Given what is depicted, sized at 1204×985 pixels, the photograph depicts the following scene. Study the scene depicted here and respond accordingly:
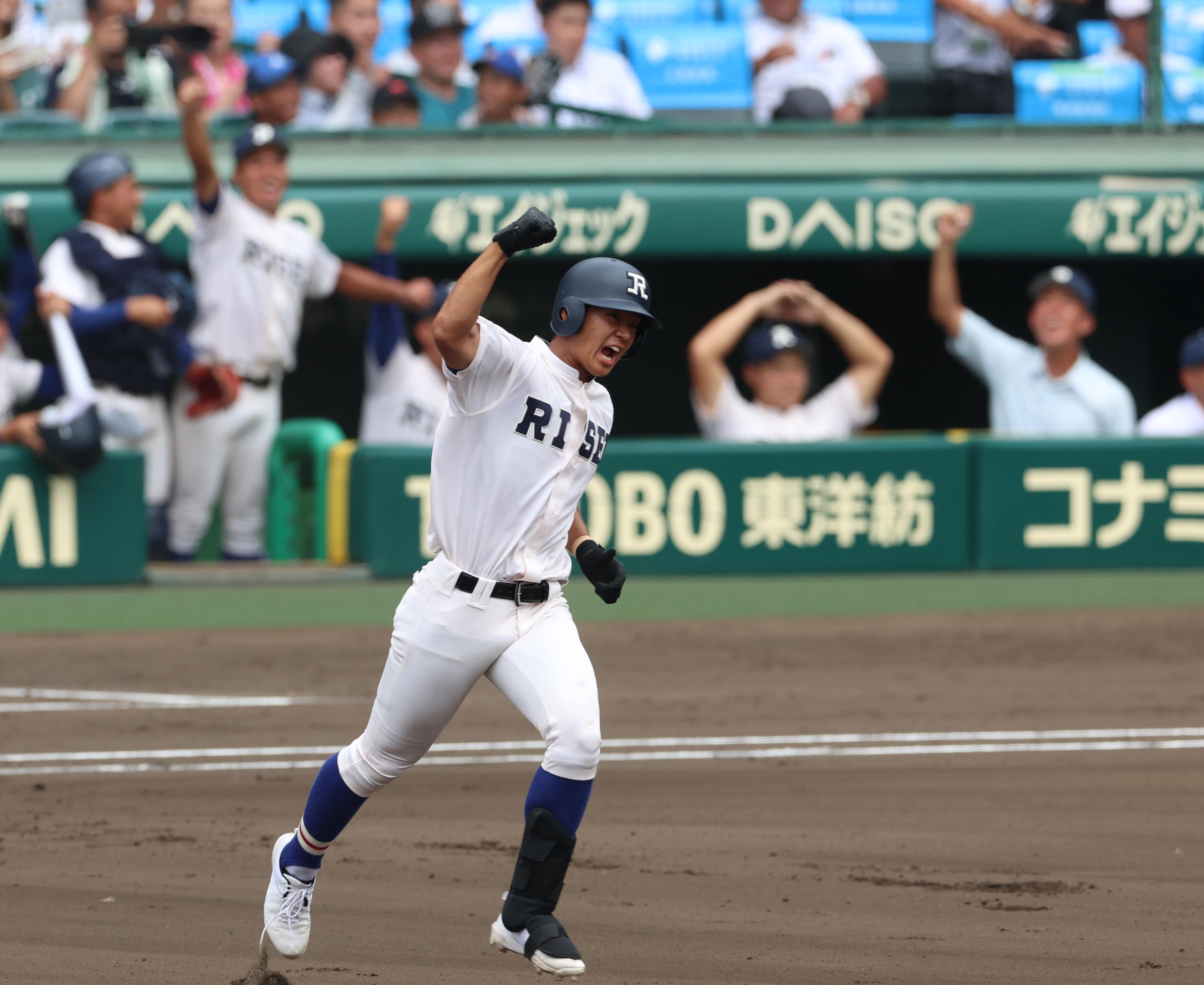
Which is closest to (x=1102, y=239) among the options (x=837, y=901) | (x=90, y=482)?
(x=90, y=482)

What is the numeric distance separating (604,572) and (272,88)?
24.2 feet

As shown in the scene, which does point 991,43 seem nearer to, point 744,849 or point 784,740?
point 784,740

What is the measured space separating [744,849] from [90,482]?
5.04 metres

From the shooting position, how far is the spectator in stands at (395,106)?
38.3 ft

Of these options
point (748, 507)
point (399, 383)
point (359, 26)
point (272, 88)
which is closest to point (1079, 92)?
point (748, 507)

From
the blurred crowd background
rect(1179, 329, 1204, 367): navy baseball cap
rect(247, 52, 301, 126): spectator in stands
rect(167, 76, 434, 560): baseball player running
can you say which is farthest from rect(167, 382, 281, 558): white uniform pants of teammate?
rect(1179, 329, 1204, 367): navy baseball cap

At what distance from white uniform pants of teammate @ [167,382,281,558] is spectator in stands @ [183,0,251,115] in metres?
2.31

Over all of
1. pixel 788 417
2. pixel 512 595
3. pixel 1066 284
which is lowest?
pixel 788 417

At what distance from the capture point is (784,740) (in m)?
7.69

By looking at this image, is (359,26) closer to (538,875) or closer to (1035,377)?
(1035,377)

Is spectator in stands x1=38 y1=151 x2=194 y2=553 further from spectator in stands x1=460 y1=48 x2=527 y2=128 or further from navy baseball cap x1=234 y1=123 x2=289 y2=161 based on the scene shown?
spectator in stands x1=460 y1=48 x2=527 y2=128

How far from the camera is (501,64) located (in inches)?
463

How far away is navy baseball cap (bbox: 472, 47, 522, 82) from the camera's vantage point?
1173cm

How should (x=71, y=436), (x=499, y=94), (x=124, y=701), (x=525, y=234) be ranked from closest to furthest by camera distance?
(x=525, y=234) < (x=124, y=701) < (x=71, y=436) < (x=499, y=94)
